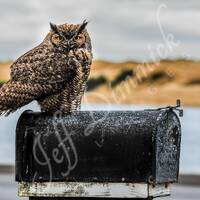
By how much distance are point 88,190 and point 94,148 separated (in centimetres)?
25

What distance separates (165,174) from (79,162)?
0.54 meters

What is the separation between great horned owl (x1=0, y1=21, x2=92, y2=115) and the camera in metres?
5.71

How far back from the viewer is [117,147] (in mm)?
5051

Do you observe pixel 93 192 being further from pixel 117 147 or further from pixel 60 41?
pixel 60 41

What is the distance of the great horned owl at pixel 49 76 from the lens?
18.7 feet

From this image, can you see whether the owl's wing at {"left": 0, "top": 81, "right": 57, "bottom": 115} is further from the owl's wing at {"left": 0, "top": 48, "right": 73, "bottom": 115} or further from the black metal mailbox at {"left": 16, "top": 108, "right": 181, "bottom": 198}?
the black metal mailbox at {"left": 16, "top": 108, "right": 181, "bottom": 198}

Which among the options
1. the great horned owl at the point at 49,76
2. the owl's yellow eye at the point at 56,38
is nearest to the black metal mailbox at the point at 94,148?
the great horned owl at the point at 49,76

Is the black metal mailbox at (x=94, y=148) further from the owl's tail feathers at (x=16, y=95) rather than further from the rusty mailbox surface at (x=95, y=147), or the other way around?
the owl's tail feathers at (x=16, y=95)

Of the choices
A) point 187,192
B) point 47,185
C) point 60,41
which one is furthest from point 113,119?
point 187,192

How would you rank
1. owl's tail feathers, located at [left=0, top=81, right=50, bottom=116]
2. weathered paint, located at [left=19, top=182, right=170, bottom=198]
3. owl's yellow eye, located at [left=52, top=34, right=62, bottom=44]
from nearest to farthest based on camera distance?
weathered paint, located at [left=19, top=182, right=170, bottom=198], owl's tail feathers, located at [left=0, top=81, right=50, bottom=116], owl's yellow eye, located at [left=52, top=34, right=62, bottom=44]

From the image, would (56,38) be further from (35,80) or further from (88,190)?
(88,190)

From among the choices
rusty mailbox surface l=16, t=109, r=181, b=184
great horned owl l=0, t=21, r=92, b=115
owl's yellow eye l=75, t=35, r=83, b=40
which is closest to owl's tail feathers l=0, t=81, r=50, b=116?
great horned owl l=0, t=21, r=92, b=115

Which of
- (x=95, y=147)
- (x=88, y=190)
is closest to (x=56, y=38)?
(x=95, y=147)

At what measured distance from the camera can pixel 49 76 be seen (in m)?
5.68
